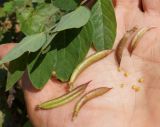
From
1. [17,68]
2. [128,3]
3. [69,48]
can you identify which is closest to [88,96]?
[69,48]

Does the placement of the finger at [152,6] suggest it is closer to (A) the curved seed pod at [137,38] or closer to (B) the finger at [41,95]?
(A) the curved seed pod at [137,38]

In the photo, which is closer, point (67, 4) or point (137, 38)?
point (67, 4)

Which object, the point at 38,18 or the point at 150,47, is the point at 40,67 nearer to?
the point at 38,18

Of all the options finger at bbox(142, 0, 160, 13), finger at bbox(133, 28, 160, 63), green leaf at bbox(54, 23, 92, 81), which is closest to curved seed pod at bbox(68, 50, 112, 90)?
green leaf at bbox(54, 23, 92, 81)

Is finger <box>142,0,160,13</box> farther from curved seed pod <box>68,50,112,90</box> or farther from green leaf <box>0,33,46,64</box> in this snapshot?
green leaf <box>0,33,46,64</box>

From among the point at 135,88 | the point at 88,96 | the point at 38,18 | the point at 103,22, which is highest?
the point at 38,18

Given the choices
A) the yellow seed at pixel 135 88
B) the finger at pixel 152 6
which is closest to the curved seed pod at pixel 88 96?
the yellow seed at pixel 135 88
